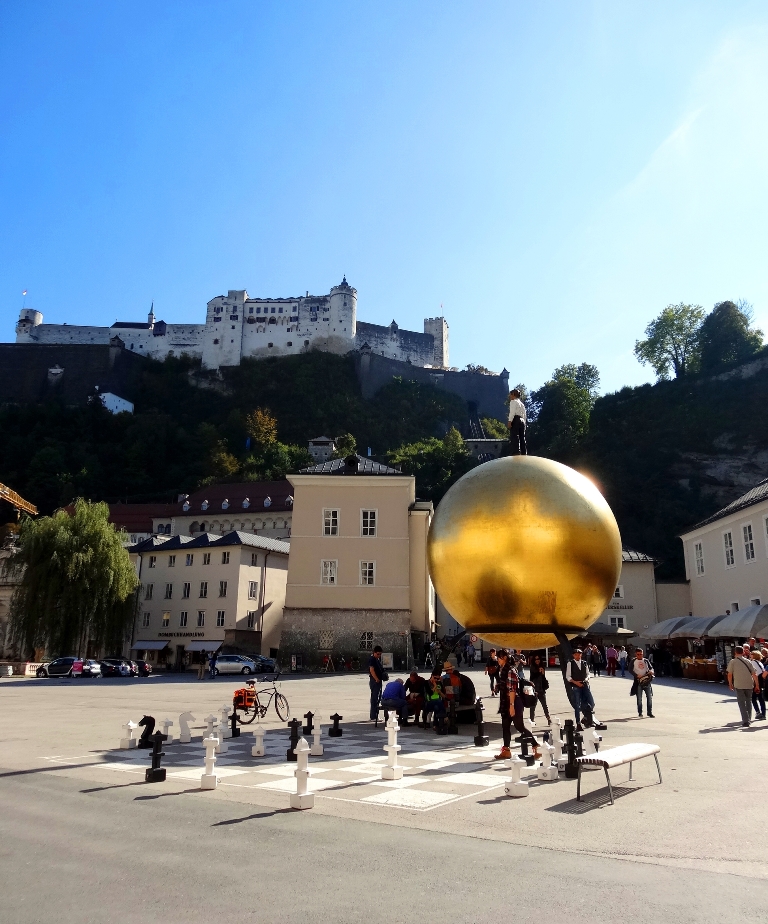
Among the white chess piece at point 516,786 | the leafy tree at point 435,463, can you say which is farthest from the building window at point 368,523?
the leafy tree at point 435,463

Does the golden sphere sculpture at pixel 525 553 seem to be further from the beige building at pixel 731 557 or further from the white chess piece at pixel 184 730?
the beige building at pixel 731 557

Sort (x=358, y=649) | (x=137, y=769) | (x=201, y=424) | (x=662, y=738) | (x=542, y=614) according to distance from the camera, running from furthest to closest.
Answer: (x=201, y=424)
(x=358, y=649)
(x=662, y=738)
(x=137, y=769)
(x=542, y=614)

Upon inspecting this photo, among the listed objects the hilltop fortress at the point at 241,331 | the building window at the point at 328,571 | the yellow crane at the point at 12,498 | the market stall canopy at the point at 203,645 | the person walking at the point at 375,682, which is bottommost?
the person walking at the point at 375,682

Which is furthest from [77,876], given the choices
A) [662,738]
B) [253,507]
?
[253,507]

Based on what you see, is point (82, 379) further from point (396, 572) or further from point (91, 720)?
point (91, 720)

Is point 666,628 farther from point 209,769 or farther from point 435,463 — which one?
point 435,463

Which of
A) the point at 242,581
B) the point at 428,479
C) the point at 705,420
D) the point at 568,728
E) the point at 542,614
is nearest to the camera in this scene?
the point at 542,614

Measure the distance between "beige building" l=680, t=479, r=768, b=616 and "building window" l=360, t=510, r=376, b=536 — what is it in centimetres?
1934

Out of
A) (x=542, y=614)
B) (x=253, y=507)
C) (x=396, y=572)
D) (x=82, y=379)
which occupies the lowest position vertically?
(x=542, y=614)

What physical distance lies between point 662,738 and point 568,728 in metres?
5.56

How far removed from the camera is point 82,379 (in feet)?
383

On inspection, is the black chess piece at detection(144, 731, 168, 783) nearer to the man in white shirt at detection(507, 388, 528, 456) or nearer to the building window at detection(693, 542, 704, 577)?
the man in white shirt at detection(507, 388, 528, 456)

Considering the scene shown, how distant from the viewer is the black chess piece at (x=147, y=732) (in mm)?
12367

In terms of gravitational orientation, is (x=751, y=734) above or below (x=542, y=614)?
below
